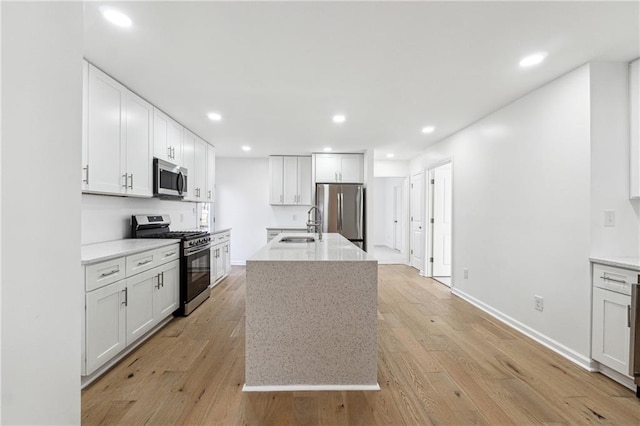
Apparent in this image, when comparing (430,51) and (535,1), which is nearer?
(535,1)

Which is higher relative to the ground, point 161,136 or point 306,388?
point 161,136

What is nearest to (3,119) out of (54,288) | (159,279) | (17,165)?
(17,165)

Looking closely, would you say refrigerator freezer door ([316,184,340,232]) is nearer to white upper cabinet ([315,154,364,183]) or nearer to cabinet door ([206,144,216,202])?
white upper cabinet ([315,154,364,183])

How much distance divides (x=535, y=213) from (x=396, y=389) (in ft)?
7.09

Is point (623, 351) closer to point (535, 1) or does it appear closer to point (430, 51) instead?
point (535, 1)

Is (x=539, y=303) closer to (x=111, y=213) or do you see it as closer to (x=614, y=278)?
(x=614, y=278)

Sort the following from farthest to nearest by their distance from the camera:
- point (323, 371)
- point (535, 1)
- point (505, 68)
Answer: point (505, 68)
point (323, 371)
point (535, 1)

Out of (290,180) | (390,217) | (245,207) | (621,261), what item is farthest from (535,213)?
(390,217)

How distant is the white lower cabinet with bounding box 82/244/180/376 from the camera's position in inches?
80.9

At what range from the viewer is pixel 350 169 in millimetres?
5910

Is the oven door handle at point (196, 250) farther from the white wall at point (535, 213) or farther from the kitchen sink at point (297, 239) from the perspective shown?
the white wall at point (535, 213)

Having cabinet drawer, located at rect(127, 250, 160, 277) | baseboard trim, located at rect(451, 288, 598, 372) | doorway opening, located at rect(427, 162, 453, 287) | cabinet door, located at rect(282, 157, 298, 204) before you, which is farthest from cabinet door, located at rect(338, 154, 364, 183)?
cabinet drawer, located at rect(127, 250, 160, 277)

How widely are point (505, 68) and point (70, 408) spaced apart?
3.22 metres

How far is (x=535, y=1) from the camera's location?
1728 mm
